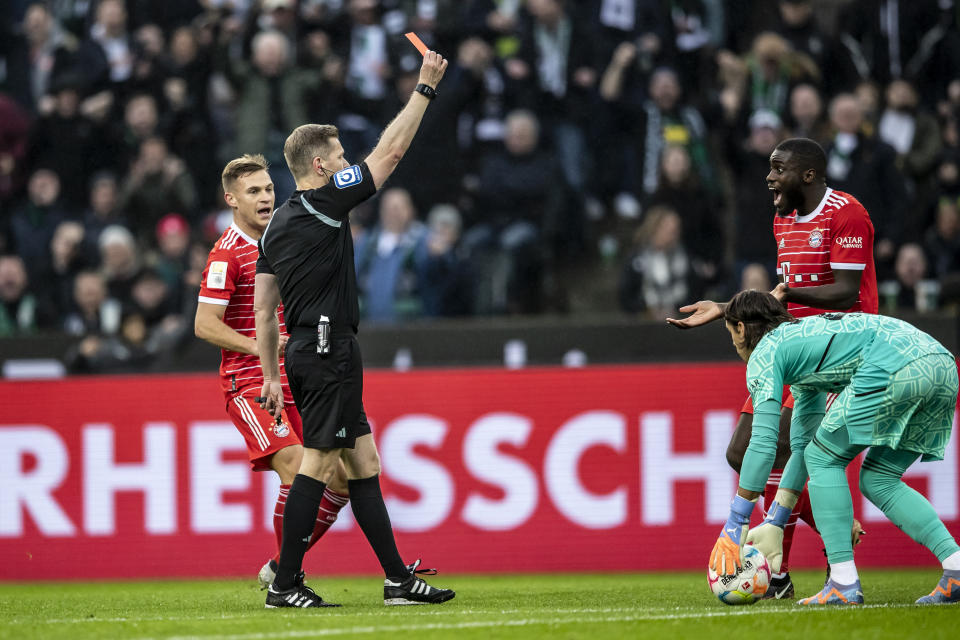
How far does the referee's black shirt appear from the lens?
19.7 feet

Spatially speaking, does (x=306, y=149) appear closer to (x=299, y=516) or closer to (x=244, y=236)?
(x=244, y=236)

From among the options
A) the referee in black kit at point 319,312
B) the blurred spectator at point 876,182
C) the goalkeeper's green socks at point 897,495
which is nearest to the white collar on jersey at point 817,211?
the goalkeeper's green socks at point 897,495

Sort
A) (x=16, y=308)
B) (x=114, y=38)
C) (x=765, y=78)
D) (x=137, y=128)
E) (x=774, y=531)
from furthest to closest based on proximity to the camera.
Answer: (x=114, y=38), (x=137, y=128), (x=765, y=78), (x=16, y=308), (x=774, y=531)

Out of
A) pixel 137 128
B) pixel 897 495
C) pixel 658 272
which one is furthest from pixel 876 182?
pixel 137 128

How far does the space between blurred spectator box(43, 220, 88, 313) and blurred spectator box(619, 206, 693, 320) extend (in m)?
4.94

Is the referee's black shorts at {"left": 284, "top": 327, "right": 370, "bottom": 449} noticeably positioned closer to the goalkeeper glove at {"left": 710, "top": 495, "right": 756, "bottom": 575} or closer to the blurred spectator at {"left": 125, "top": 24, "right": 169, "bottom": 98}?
the goalkeeper glove at {"left": 710, "top": 495, "right": 756, "bottom": 575}

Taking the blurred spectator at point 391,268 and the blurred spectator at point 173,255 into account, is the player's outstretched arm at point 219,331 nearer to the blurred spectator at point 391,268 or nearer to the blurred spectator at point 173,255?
the blurred spectator at point 391,268

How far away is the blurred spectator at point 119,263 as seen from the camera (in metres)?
11.5

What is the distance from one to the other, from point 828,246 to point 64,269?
25.2 feet

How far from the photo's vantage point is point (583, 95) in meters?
12.3

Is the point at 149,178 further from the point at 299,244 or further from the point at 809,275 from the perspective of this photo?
the point at 809,275

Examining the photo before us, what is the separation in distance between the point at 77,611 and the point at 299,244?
98.4 inches

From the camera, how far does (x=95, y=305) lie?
11.4 metres

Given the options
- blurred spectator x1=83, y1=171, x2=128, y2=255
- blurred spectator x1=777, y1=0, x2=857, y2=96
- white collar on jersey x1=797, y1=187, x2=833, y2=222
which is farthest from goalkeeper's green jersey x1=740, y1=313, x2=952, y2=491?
blurred spectator x1=83, y1=171, x2=128, y2=255
